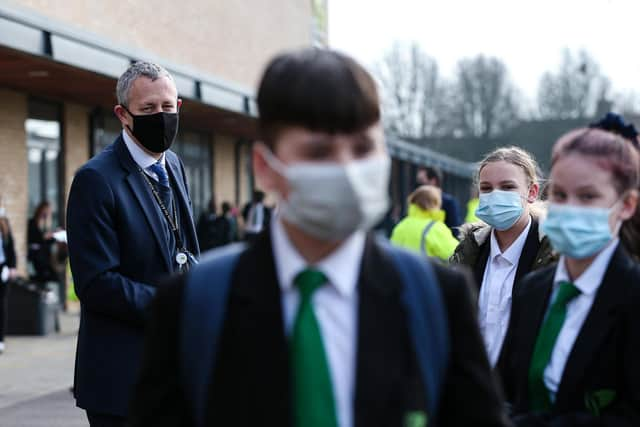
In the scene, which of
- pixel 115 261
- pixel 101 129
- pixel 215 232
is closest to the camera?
pixel 115 261

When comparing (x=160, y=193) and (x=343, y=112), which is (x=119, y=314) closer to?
(x=160, y=193)

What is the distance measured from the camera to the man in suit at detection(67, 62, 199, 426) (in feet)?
13.4

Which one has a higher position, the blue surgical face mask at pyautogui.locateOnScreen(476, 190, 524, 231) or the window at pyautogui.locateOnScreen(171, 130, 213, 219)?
the window at pyautogui.locateOnScreen(171, 130, 213, 219)

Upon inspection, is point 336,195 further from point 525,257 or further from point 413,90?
point 413,90

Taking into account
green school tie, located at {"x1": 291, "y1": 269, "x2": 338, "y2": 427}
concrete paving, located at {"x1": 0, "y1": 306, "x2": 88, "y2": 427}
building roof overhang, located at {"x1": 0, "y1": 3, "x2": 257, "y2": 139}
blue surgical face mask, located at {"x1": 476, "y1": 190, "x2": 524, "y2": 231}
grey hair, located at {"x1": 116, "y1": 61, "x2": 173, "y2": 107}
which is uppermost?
building roof overhang, located at {"x1": 0, "y1": 3, "x2": 257, "y2": 139}

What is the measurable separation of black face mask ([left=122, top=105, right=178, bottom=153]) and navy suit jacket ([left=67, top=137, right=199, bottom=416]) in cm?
20

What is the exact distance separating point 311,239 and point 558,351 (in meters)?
1.00

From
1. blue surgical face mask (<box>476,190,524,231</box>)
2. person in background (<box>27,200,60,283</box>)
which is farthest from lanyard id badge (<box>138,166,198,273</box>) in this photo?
person in background (<box>27,200,60,283</box>)

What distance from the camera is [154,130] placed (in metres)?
4.47

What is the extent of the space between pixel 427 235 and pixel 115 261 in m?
5.42

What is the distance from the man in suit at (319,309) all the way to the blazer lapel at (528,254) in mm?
2677

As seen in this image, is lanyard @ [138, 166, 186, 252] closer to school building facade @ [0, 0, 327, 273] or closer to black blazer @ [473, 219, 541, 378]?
black blazer @ [473, 219, 541, 378]

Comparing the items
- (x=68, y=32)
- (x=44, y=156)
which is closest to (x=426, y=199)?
(x=68, y=32)

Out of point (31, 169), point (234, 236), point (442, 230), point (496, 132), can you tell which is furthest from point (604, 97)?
point (442, 230)
